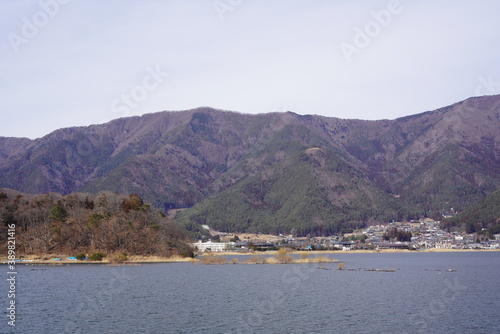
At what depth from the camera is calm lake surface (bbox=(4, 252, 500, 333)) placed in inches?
2044

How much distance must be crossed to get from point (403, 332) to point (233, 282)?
170 ft

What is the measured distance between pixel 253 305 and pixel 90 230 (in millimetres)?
104921

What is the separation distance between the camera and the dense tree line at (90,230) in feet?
511

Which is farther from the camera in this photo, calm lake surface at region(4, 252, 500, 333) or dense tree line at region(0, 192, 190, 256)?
dense tree line at region(0, 192, 190, 256)

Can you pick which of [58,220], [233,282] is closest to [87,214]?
[58,220]

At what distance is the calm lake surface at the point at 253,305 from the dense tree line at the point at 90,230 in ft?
173

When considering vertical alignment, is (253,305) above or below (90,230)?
below

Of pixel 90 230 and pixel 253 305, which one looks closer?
pixel 253 305

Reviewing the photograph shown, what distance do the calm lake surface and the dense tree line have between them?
52.7 m

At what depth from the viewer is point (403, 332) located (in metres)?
49.7

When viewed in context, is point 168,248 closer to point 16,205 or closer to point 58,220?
point 58,220

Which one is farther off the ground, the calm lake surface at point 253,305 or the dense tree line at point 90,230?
the dense tree line at point 90,230

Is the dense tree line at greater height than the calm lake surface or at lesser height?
greater

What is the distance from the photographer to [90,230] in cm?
15875
